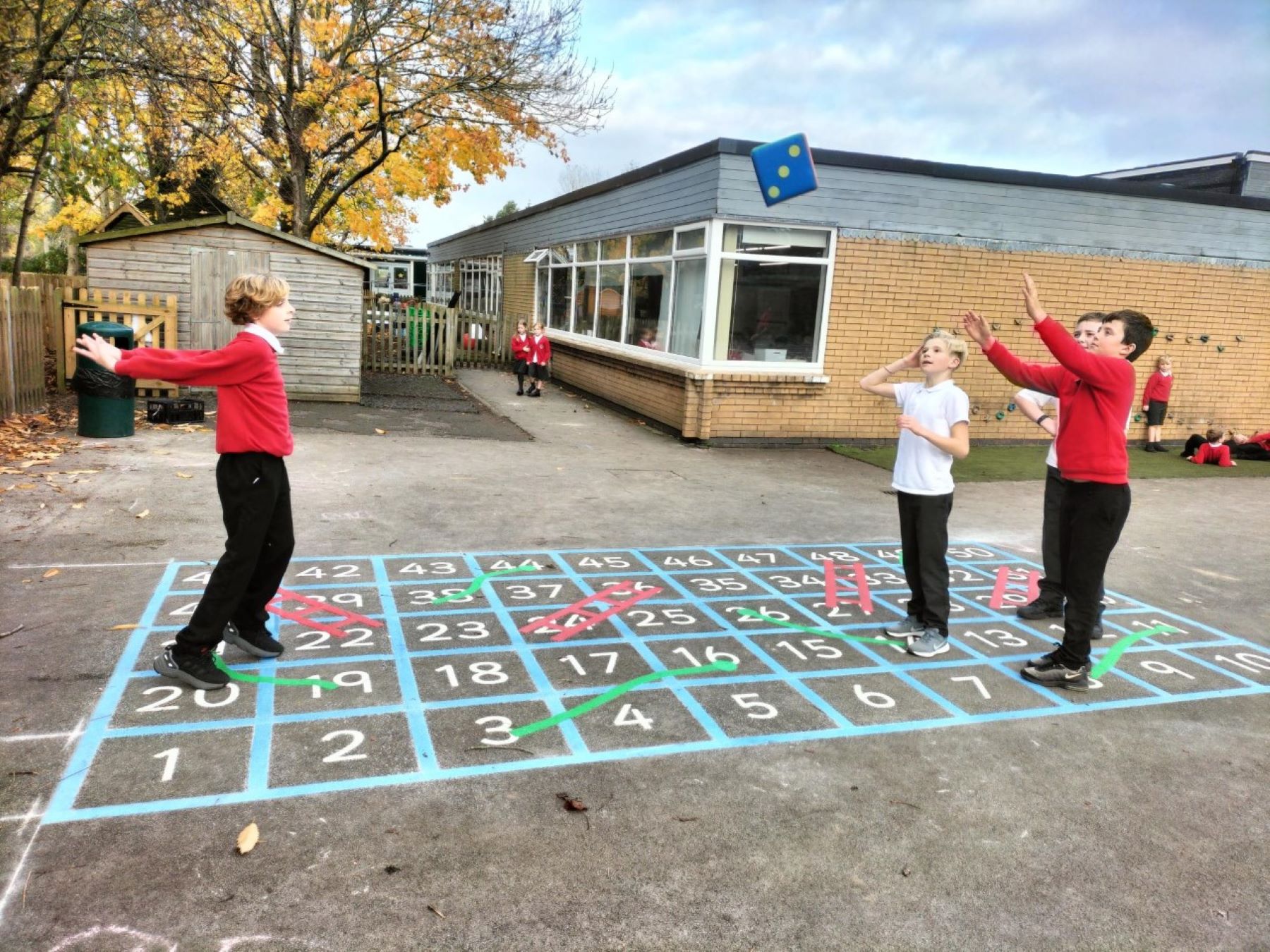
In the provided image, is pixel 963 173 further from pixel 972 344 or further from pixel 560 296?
pixel 560 296

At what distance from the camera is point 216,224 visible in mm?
12688

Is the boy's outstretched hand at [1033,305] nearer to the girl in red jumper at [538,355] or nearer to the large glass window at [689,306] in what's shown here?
the large glass window at [689,306]

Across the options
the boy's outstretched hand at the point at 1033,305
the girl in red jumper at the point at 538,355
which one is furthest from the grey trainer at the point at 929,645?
the girl in red jumper at the point at 538,355

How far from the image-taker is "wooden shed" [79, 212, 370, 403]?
12.4 m

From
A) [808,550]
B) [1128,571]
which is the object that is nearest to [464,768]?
[808,550]

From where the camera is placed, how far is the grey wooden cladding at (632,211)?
12078mm

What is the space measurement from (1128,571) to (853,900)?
5.54m

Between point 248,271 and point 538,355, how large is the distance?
231 inches

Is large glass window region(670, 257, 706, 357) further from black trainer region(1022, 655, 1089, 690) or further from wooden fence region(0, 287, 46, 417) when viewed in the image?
wooden fence region(0, 287, 46, 417)

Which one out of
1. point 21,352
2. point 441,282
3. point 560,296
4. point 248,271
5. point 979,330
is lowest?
point 21,352

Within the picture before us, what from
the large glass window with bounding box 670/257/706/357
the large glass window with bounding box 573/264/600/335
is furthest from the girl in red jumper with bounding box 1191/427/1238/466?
the large glass window with bounding box 573/264/600/335

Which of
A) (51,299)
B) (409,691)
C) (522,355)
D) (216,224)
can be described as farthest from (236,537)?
(522,355)

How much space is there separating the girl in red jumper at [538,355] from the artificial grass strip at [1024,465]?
6.98 m

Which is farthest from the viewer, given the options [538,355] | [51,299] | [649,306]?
[538,355]
